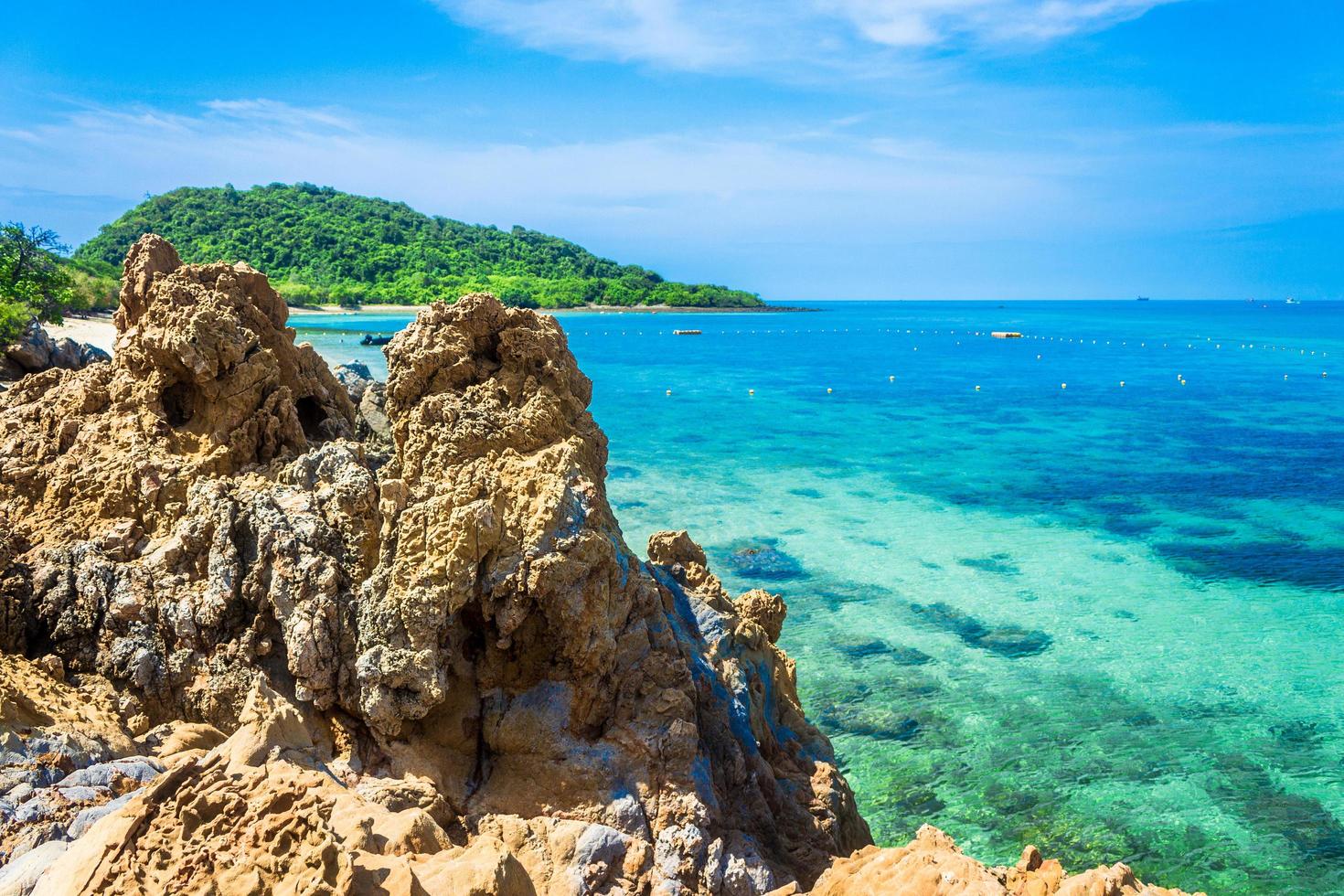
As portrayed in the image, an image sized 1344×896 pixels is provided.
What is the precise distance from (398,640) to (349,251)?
497 ft

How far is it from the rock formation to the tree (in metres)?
19.2

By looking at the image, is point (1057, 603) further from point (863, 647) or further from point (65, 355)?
point (65, 355)

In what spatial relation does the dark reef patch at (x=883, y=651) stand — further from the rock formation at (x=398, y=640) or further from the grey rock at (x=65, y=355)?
the grey rock at (x=65, y=355)

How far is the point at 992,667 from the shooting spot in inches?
641

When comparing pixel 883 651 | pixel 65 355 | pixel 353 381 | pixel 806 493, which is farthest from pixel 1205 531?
pixel 65 355

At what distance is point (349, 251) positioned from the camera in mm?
145125

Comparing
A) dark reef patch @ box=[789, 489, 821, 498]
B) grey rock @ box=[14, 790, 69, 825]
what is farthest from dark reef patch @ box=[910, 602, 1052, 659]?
grey rock @ box=[14, 790, 69, 825]

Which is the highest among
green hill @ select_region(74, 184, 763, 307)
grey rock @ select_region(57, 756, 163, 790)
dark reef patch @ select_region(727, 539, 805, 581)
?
green hill @ select_region(74, 184, 763, 307)

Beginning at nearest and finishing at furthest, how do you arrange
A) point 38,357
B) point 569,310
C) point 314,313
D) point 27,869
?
1. point 27,869
2. point 38,357
3. point 314,313
4. point 569,310

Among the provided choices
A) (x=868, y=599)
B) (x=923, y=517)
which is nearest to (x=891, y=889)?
(x=868, y=599)

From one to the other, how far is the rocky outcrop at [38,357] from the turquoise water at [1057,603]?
1343cm

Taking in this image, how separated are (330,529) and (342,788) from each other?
2.63 metres

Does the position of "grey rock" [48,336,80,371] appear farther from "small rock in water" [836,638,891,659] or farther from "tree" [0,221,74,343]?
"small rock in water" [836,638,891,659]

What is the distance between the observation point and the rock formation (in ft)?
18.3
